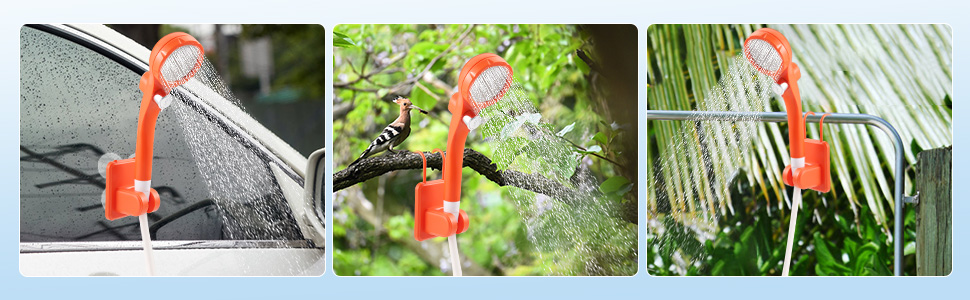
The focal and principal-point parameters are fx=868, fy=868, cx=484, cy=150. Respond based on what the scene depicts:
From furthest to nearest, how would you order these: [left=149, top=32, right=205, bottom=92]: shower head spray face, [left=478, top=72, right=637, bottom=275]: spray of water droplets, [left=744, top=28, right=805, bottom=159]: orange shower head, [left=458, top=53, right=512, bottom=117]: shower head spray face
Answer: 1. [left=478, top=72, right=637, bottom=275]: spray of water droplets
2. [left=744, top=28, right=805, bottom=159]: orange shower head
3. [left=149, top=32, right=205, bottom=92]: shower head spray face
4. [left=458, top=53, right=512, bottom=117]: shower head spray face

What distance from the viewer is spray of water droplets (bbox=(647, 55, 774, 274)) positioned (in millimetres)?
2555

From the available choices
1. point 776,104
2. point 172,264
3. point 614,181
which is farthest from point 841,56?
point 172,264

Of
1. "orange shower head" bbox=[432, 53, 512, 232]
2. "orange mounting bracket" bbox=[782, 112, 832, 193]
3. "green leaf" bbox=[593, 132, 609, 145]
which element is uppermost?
"orange shower head" bbox=[432, 53, 512, 232]

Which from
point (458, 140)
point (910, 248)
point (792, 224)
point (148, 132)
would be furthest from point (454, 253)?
point (910, 248)

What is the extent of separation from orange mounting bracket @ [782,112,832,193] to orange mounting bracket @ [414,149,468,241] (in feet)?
3.11

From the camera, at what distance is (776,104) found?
101 inches

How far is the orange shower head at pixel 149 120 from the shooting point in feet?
7.43

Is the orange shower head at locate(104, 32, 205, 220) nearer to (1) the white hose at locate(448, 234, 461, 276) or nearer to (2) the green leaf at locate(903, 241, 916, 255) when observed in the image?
(1) the white hose at locate(448, 234, 461, 276)

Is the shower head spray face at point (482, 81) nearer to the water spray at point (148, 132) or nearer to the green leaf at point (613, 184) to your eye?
the green leaf at point (613, 184)

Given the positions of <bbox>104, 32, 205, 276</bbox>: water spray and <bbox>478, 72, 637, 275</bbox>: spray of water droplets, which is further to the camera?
<bbox>478, 72, 637, 275</bbox>: spray of water droplets

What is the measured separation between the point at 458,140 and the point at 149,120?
0.84 metres

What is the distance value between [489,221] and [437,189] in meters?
0.27

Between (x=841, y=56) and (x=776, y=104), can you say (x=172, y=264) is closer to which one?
(x=776, y=104)

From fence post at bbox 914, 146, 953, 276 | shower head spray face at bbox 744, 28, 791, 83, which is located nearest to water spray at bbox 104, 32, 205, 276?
shower head spray face at bbox 744, 28, 791, 83
